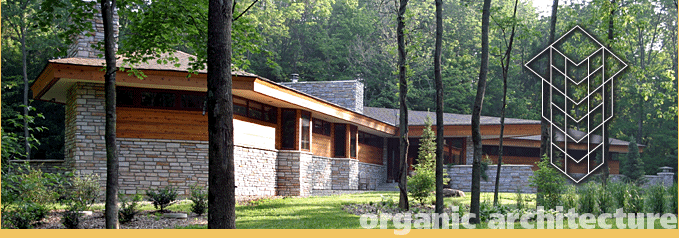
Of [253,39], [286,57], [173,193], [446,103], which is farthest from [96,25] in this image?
[446,103]

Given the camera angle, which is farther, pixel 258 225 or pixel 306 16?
pixel 306 16

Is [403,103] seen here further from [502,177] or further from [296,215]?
[502,177]

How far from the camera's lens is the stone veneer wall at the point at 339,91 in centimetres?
2313

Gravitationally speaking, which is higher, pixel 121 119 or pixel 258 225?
pixel 121 119

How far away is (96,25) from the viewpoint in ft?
46.7

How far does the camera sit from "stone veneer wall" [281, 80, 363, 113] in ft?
75.9

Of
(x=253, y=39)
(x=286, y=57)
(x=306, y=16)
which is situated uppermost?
(x=306, y=16)

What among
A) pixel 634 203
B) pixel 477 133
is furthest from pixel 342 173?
pixel 477 133

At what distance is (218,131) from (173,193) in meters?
5.86

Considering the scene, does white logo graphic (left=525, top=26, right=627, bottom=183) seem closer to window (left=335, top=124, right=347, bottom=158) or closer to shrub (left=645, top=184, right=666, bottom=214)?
shrub (left=645, top=184, right=666, bottom=214)

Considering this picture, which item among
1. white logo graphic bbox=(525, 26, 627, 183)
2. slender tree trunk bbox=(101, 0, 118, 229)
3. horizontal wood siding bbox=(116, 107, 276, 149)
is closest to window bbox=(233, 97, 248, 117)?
horizontal wood siding bbox=(116, 107, 276, 149)

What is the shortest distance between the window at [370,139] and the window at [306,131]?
6133mm

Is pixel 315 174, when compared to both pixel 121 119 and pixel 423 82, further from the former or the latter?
pixel 423 82

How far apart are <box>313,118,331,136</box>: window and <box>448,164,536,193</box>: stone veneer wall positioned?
5.98 m
